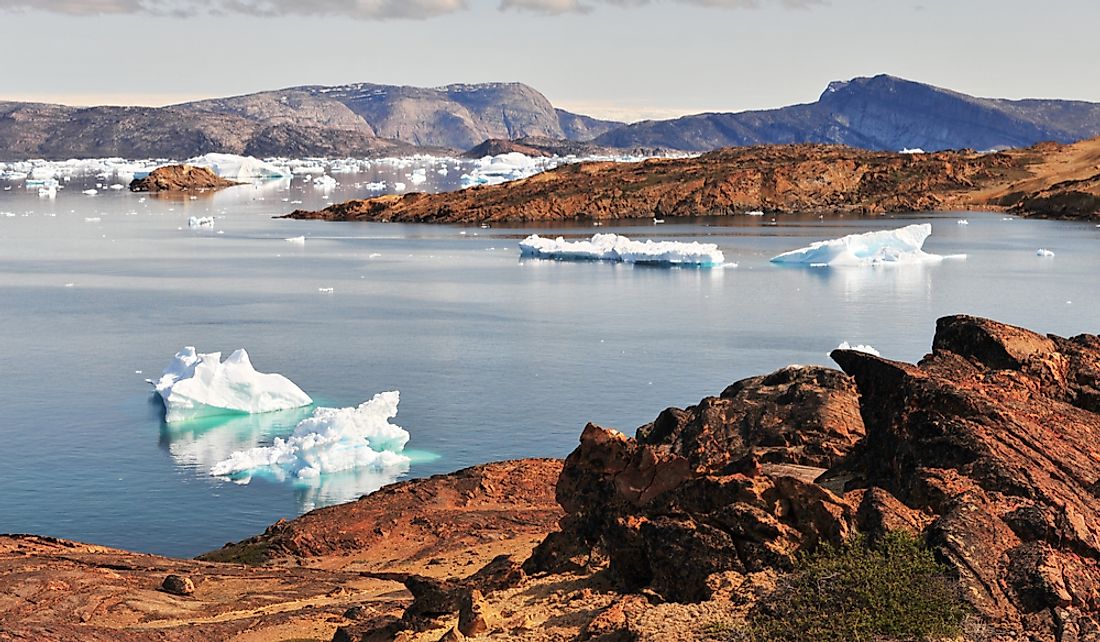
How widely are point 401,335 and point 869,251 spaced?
1996cm

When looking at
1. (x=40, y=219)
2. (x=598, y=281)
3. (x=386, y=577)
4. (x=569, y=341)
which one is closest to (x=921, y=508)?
(x=386, y=577)

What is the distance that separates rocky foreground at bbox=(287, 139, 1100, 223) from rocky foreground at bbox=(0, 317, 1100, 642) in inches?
2125

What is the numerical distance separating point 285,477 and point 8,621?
25.2 ft

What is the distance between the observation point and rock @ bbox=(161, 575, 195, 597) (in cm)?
1026

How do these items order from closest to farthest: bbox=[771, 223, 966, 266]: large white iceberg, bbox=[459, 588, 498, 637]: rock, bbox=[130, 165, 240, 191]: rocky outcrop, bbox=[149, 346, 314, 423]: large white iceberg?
bbox=[459, 588, 498, 637]: rock → bbox=[149, 346, 314, 423]: large white iceberg → bbox=[771, 223, 966, 266]: large white iceberg → bbox=[130, 165, 240, 191]: rocky outcrop

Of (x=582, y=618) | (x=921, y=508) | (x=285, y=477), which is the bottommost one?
(x=285, y=477)

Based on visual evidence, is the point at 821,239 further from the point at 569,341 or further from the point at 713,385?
the point at 713,385

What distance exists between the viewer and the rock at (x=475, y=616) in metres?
7.66

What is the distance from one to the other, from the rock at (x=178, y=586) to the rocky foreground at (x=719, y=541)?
0.6 inches

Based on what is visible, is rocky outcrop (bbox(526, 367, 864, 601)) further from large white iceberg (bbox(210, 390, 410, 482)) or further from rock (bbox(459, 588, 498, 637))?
large white iceberg (bbox(210, 390, 410, 482))

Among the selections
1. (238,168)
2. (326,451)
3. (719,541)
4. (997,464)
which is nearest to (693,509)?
(719,541)

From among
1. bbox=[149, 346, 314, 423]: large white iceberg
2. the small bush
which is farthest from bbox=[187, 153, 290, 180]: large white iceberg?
the small bush

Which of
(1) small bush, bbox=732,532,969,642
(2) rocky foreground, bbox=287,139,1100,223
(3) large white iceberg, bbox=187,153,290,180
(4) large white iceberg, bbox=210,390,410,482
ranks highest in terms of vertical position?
(3) large white iceberg, bbox=187,153,290,180

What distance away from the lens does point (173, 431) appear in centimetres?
1922
